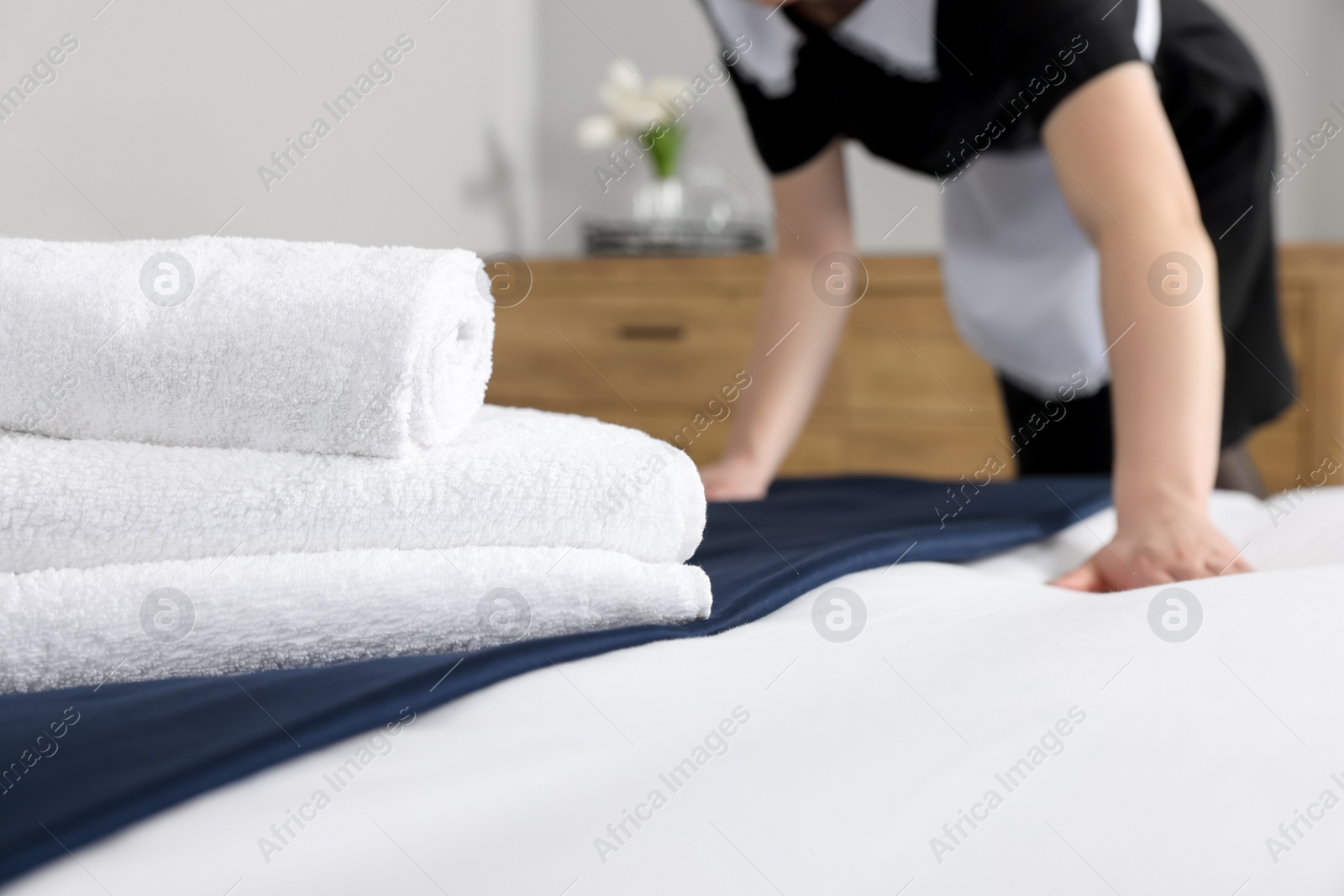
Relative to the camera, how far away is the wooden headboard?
237cm

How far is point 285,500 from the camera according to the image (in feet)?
1.53

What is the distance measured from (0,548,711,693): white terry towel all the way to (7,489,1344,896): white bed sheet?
1.8 inches

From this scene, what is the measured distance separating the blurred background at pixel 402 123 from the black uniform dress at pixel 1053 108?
0.59m

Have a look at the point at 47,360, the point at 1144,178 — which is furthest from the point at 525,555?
the point at 1144,178

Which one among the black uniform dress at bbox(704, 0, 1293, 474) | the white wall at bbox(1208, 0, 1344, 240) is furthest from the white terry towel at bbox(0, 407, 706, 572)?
the white wall at bbox(1208, 0, 1344, 240)

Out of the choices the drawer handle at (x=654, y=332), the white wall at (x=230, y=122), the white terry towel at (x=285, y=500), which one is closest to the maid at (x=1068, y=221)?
the white terry towel at (x=285, y=500)

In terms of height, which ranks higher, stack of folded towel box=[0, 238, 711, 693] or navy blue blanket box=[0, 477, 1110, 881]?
stack of folded towel box=[0, 238, 711, 693]

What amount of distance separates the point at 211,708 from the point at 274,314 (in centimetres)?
16

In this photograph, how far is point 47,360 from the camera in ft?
1.61

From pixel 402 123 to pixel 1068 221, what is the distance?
167 cm

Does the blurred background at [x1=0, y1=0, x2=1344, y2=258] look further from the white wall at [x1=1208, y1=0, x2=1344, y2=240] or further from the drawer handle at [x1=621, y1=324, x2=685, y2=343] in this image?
the drawer handle at [x1=621, y1=324, x2=685, y2=343]

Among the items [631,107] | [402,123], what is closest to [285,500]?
[402,123]

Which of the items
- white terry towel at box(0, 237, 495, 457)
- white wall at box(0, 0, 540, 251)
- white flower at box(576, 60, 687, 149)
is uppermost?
white terry towel at box(0, 237, 495, 457)

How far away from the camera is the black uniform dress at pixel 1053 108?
0.91 meters
